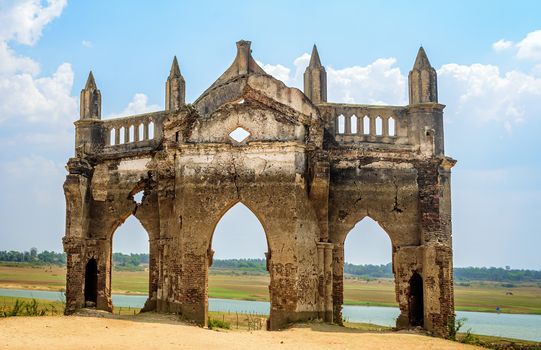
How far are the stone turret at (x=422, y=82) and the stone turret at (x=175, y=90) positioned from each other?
5515 mm

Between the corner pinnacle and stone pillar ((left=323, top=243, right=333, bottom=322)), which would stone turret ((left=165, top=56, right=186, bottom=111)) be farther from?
stone pillar ((left=323, top=243, right=333, bottom=322))

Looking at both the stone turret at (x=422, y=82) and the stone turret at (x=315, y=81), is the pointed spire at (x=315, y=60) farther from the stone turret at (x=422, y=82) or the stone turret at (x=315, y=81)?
the stone turret at (x=422, y=82)

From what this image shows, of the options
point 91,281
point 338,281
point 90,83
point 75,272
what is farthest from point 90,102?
point 338,281

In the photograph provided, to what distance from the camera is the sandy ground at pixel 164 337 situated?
486 inches

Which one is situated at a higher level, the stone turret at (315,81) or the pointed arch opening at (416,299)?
the stone turret at (315,81)

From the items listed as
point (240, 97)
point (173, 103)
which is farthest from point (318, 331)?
point (173, 103)

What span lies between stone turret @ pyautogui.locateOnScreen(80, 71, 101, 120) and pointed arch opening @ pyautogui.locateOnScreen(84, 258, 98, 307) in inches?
146

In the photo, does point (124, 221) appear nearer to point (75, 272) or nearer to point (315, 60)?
point (75, 272)

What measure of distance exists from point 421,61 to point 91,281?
31.6 feet

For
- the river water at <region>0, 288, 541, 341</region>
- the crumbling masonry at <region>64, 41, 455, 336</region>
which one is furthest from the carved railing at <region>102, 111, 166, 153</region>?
the river water at <region>0, 288, 541, 341</region>

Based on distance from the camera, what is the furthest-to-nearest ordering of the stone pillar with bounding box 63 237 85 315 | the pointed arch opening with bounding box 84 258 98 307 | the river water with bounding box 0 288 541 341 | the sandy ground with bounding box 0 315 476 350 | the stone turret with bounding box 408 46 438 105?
1. the river water with bounding box 0 288 541 341
2. the pointed arch opening with bounding box 84 258 98 307
3. the stone pillar with bounding box 63 237 85 315
4. the stone turret with bounding box 408 46 438 105
5. the sandy ground with bounding box 0 315 476 350

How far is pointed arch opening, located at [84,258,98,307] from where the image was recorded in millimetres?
17734

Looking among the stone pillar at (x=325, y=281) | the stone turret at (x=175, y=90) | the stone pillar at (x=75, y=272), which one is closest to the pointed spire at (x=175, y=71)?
the stone turret at (x=175, y=90)

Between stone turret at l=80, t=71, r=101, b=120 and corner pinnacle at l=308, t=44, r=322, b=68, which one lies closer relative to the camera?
corner pinnacle at l=308, t=44, r=322, b=68
